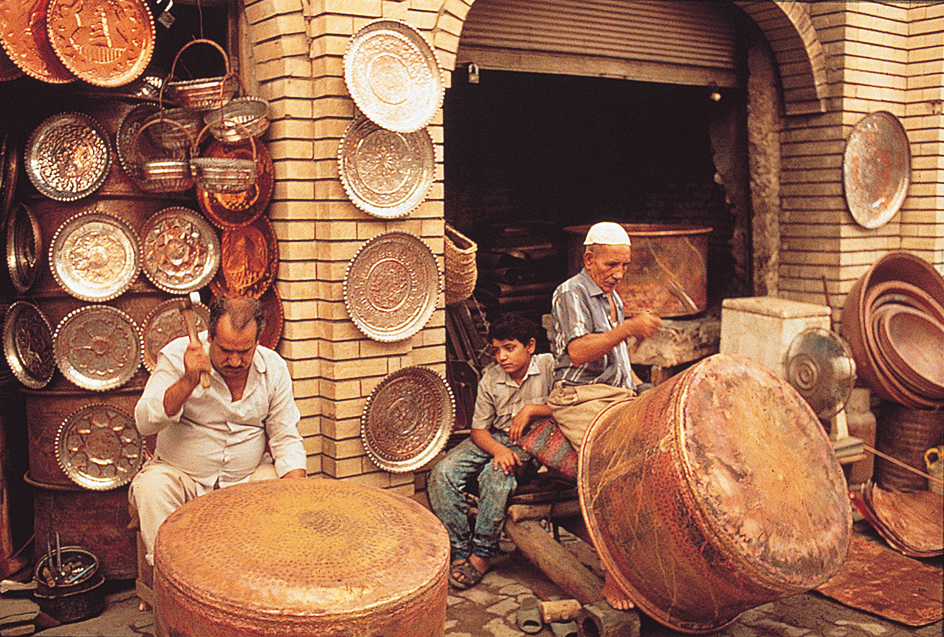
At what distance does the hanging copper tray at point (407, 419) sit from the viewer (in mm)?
5043

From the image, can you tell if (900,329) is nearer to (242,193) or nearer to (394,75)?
(394,75)

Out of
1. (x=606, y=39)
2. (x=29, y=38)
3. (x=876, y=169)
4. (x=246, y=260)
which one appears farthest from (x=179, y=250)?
(x=876, y=169)

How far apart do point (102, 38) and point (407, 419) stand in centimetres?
268

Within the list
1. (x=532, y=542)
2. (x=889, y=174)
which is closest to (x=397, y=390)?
(x=532, y=542)

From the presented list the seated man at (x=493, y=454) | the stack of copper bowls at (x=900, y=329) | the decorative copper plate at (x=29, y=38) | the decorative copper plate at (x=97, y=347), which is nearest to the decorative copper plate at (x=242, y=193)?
the decorative copper plate at (x=97, y=347)

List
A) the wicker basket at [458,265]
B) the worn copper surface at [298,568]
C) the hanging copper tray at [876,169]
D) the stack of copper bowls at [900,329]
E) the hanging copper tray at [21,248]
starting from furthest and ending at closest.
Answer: the hanging copper tray at [876,169] → the stack of copper bowls at [900,329] → the wicker basket at [458,265] → the hanging copper tray at [21,248] → the worn copper surface at [298,568]

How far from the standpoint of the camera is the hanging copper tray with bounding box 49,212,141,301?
4.61 metres

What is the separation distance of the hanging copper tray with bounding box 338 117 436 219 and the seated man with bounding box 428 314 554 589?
0.95 meters

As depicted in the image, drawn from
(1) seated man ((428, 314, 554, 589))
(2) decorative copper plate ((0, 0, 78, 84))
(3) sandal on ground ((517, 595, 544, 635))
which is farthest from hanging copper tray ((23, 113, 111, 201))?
(3) sandal on ground ((517, 595, 544, 635))

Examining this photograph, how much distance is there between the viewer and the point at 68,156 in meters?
4.62

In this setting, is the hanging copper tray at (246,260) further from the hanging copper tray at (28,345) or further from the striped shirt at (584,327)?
the striped shirt at (584,327)

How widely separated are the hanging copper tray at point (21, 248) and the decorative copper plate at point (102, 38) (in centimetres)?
89

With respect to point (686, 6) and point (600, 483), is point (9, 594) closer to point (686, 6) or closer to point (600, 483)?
point (600, 483)

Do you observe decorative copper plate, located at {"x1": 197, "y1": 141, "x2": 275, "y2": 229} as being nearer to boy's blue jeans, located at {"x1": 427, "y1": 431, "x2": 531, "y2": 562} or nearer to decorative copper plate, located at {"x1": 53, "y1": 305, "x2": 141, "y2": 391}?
decorative copper plate, located at {"x1": 53, "y1": 305, "x2": 141, "y2": 391}
